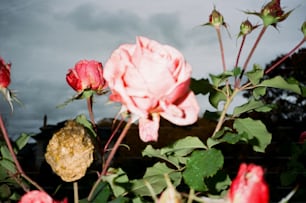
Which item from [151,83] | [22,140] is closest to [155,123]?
[151,83]

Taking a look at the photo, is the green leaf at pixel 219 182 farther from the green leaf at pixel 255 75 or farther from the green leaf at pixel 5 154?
the green leaf at pixel 5 154

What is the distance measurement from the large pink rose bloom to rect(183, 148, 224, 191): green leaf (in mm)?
95

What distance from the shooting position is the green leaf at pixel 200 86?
0.55 meters

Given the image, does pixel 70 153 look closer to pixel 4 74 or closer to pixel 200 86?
pixel 4 74

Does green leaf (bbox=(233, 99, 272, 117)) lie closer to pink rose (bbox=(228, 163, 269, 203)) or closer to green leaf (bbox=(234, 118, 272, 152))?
green leaf (bbox=(234, 118, 272, 152))

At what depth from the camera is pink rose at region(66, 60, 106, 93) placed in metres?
0.52

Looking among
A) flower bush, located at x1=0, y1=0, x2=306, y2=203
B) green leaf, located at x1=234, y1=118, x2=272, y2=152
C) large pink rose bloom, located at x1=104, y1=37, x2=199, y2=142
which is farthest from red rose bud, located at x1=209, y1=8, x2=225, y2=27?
large pink rose bloom, located at x1=104, y1=37, x2=199, y2=142

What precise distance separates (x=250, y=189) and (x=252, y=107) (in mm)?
320

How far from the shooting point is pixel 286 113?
3.70m

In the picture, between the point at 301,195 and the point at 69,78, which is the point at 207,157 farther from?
the point at 301,195

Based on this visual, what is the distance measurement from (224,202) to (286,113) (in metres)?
3.63

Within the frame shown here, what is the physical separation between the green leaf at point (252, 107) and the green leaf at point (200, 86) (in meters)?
0.05

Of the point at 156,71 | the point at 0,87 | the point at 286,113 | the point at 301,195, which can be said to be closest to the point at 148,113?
the point at 156,71

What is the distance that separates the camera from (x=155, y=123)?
1.15 feet
